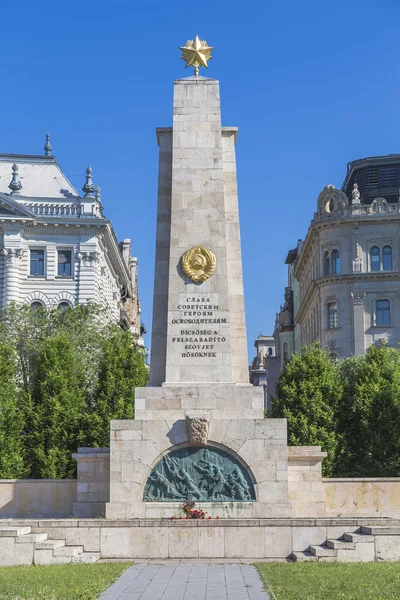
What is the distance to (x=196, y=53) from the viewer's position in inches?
1340

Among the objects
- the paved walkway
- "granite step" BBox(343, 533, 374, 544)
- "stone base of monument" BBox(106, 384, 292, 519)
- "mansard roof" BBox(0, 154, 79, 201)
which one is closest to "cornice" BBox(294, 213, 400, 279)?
"mansard roof" BBox(0, 154, 79, 201)

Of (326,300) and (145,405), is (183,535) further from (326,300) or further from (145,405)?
(326,300)

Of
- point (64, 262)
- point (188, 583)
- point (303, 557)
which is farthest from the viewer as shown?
point (64, 262)

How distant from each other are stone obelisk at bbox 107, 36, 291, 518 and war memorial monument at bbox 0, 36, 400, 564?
0.03 meters

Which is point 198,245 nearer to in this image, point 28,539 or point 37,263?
point 28,539

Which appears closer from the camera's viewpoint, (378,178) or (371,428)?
(371,428)

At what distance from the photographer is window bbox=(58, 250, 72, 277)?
246 feet

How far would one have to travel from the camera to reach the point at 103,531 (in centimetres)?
2831

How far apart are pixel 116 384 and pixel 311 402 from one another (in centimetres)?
902

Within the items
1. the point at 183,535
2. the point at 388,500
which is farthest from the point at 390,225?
the point at 183,535

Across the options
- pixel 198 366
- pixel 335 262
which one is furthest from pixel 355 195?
pixel 198 366

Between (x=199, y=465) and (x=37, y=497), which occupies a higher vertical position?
(x=199, y=465)

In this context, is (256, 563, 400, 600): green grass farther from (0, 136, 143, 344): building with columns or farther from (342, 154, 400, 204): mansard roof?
(342, 154, 400, 204): mansard roof

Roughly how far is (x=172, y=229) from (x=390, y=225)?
1822 inches
